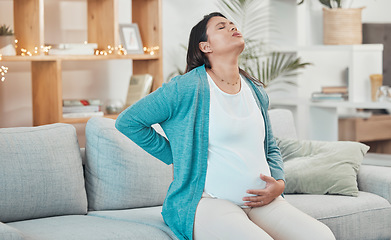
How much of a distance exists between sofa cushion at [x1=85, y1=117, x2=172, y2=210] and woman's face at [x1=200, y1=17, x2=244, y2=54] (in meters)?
0.69

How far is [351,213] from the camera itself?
2717mm

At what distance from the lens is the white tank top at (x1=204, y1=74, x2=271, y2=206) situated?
2.12 meters

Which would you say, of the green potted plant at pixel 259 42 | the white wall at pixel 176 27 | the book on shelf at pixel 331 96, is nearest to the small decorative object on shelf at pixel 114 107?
the white wall at pixel 176 27

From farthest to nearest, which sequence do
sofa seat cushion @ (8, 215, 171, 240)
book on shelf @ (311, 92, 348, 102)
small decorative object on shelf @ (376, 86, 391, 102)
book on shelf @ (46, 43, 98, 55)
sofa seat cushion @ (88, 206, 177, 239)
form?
book on shelf @ (311, 92, 348, 102) < small decorative object on shelf @ (376, 86, 391, 102) < book on shelf @ (46, 43, 98, 55) < sofa seat cushion @ (88, 206, 177, 239) < sofa seat cushion @ (8, 215, 171, 240)

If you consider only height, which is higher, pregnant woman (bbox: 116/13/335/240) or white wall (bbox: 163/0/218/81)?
white wall (bbox: 163/0/218/81)

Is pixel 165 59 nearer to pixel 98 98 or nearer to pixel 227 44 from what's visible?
pixel 98 98

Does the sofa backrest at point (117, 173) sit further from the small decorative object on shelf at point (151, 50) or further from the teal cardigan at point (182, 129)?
the small decorative object on shelf at point (151, 50)

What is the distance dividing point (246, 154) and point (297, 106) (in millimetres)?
2830

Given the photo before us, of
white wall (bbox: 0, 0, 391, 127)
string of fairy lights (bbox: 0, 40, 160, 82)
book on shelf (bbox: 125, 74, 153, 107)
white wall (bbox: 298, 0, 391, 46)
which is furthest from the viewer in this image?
white wall (bbox: 298, 0, 391, 46)

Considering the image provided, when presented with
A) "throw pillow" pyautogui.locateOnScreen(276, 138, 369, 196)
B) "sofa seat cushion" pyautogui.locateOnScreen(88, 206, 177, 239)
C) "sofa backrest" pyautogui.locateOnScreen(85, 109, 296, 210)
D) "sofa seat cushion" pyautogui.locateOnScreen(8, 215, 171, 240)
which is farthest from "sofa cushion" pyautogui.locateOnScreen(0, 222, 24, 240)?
"throw pillow" pyautogui.locateOnScreen(276, 138, 369, 196)

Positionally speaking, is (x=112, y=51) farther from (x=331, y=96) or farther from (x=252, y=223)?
(x=252, y=223)

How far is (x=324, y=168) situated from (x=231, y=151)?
3.05 ft

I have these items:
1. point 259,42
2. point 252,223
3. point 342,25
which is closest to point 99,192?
point 252,223

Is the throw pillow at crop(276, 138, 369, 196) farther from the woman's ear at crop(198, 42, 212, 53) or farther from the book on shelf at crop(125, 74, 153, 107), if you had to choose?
the book on shelf at crop(125, 74, 153, 107)
